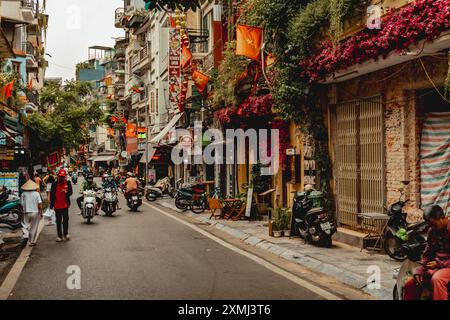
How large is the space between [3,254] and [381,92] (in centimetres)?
947

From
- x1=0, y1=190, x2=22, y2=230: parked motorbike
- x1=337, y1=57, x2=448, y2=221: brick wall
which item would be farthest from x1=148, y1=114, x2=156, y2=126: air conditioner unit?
x1=337, y1=57, x2=448, y2=221: brick wall

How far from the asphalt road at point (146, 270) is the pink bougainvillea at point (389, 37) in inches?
194

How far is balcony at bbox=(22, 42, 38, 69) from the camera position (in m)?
46.6

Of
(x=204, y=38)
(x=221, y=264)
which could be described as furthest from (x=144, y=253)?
(x=204, y=38)

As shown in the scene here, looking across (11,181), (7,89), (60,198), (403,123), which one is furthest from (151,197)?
(403,123)

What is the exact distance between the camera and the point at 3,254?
12.9 metres

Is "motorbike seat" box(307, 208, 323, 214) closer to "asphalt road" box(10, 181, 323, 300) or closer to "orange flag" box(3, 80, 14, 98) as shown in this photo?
"asphalt road" box(10, 181, 323, 300)

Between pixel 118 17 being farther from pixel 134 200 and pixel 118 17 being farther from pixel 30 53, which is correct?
pixel 134 200

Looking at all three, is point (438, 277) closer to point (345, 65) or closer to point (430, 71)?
point (430, 71)

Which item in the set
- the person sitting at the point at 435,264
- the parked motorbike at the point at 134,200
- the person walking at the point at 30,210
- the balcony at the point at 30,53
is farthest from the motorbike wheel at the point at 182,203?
the balcony at the point at 30,53

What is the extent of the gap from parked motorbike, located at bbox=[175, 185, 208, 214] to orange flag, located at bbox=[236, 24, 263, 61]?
Result: 8.04 m

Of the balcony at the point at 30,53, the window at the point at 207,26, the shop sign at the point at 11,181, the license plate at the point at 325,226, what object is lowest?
the license plate at the point at 325,226

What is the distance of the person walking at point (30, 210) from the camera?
13898 millimetres

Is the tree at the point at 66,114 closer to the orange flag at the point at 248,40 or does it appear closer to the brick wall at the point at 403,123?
the orange flag at the point at 248,40
